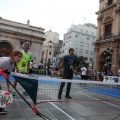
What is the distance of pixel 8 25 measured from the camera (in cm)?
2978

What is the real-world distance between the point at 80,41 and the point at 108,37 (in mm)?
39651

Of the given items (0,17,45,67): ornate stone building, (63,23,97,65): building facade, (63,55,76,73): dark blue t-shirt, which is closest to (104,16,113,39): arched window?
(0,17,45,67): ornate stone building

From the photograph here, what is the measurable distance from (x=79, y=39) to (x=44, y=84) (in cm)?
6511

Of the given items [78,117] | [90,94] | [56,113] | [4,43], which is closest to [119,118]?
[78,117]

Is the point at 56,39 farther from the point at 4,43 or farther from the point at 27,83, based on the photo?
the point at 27,83

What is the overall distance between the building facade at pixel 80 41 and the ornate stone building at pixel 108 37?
34390mm

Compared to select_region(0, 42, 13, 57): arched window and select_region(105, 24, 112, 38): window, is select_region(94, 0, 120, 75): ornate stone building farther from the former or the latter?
select_region(0, 42, 13, 57): arched window

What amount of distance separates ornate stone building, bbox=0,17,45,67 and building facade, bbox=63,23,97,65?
37.3 meters

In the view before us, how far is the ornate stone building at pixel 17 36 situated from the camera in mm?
29234

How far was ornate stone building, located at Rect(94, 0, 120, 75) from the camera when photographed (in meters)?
27.7

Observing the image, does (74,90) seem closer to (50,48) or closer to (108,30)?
(108,30)

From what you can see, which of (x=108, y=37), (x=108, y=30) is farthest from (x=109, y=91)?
(x=108, y=30)

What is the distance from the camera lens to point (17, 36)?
3031cm

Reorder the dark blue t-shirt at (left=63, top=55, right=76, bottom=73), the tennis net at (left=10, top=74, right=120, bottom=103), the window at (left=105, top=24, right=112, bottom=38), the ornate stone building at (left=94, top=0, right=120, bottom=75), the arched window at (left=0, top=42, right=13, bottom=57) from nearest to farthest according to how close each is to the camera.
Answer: the tennis net at (left=10, top=74, right=120, bottom=103) → the dark blue t-shirt at (left=63, top=55, right=76, bottom=73) → the ornate stone building at (left=94, top=0, right=120, bottom=75) → the arched window at (left=0, top=42, right=13, bottom=57) → the window at (left=105, top=24, right=112, bottom=38)
